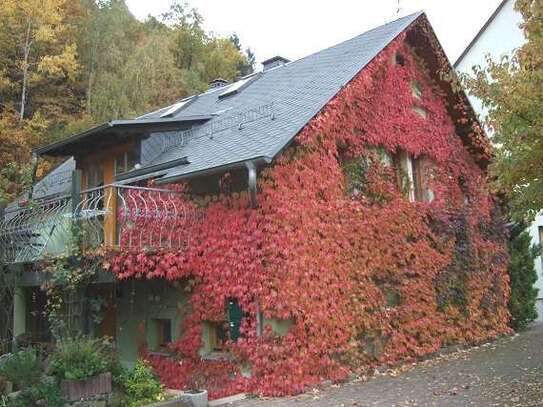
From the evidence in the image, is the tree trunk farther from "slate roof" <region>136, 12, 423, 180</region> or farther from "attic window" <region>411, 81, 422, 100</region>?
"attic window" <region>411, 81, 422, 100</region>

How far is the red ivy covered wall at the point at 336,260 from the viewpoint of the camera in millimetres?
9422

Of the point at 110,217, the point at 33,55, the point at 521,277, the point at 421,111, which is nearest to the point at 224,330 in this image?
the point at 110,217

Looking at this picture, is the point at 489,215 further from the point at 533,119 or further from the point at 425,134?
the point at 533,119

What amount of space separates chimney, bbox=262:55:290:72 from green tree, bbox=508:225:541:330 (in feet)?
27.5

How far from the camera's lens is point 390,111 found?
1277cm

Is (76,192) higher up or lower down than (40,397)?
higher up

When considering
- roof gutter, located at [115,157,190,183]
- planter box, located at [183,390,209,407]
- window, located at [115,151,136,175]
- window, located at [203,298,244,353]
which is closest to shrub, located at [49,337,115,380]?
planter box, located at [183,390,209,407]

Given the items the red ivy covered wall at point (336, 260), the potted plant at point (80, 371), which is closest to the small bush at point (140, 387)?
the potted plant at point (80, 371)

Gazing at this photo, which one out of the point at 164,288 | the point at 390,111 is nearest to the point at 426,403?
the point at 164,288

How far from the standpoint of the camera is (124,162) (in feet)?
43.4

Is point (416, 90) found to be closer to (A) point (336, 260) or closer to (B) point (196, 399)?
(A) point (336, 260)

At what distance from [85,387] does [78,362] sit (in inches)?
14.2

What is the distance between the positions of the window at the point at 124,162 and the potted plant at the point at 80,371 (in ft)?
17.5

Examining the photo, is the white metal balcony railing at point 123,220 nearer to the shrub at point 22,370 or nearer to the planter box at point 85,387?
the shrub at point 22,370
